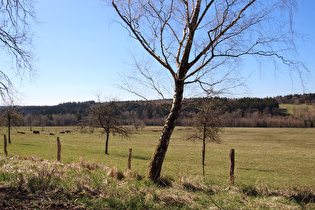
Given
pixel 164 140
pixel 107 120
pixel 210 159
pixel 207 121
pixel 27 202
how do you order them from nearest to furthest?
pixel 27 202 → pixel 164 140 → pixel 207 121 → pixel 210 159 → pixel 107 120

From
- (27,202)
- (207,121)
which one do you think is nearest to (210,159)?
(207,121)

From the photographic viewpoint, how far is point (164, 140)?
586 centimetres

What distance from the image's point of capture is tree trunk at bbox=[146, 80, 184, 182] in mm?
5812

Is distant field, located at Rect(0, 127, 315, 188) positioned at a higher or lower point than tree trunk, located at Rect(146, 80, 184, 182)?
lower

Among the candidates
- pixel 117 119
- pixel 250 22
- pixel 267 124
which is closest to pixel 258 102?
pixel 267 124

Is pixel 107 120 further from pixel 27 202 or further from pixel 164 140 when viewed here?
pixel 27 202

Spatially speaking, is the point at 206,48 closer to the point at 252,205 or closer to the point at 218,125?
the point at 252,205

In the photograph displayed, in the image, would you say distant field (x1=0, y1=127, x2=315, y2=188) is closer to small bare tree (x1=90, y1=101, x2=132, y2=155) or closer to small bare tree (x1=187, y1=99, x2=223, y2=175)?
small bare tree (x1=187, y1=99, x2=223, y2=175)

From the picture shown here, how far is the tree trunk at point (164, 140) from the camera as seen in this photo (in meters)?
5.81

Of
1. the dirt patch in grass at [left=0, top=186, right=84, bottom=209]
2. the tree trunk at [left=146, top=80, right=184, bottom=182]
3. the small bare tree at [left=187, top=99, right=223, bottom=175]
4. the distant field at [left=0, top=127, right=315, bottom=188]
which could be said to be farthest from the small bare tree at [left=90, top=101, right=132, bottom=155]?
the dirt patch in grass at [left=0, top=186, right=84, bottom=209]

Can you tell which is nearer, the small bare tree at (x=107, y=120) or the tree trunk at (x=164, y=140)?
the tree trunk at (x=164, y=140)

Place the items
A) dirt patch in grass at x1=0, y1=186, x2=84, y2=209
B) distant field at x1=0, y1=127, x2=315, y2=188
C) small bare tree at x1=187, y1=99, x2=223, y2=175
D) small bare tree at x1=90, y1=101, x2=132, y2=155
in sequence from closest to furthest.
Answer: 1. dirt patch in grass at x1=0, y1=186, x2=84, y2=209
2. distant field at x1=0, y1=127, x2=315, y2=188
3. small bare tree at x1=187, y1=99, x2=223, y2=175
4. small bare tree at x1=90, y1=101, x2=132, y2=155

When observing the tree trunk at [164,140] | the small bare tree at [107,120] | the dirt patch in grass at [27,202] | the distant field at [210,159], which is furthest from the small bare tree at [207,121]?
the dirt patch in grass at [27,202]

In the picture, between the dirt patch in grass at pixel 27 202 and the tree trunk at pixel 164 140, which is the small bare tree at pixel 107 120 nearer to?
the tree trunk at pixel 164 140
